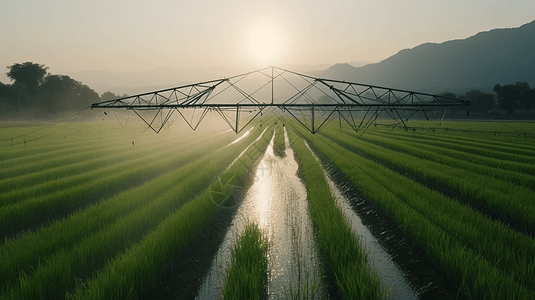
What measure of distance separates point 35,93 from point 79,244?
96496 mm

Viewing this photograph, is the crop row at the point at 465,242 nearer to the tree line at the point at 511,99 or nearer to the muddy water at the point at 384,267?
the muddy water at the point at 384,267

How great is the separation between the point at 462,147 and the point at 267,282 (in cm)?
2227

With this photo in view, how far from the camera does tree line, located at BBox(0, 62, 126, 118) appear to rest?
70.6 m

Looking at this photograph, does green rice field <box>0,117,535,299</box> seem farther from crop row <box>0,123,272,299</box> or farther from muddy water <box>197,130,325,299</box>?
muddy water <box>197,130,325,299</box>

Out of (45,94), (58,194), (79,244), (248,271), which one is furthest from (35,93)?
(248,271)

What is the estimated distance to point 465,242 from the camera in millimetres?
6082

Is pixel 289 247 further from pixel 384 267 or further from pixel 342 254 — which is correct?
pixel 384 267

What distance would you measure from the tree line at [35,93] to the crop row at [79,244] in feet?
288

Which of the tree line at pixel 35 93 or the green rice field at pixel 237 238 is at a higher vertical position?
the tree line at pixel 35 93

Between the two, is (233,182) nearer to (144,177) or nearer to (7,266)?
(144,177)

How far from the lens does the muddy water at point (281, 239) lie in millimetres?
5340

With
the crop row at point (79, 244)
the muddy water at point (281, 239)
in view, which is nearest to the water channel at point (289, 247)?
the muddy water at point (281, 239)

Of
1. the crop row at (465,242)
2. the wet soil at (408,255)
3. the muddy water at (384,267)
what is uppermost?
the crop row at (465,242)

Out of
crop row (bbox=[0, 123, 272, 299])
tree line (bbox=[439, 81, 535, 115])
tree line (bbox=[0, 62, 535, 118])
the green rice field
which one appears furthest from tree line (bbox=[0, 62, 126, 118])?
tree line (bbox=[439, 81, 535, 115])
